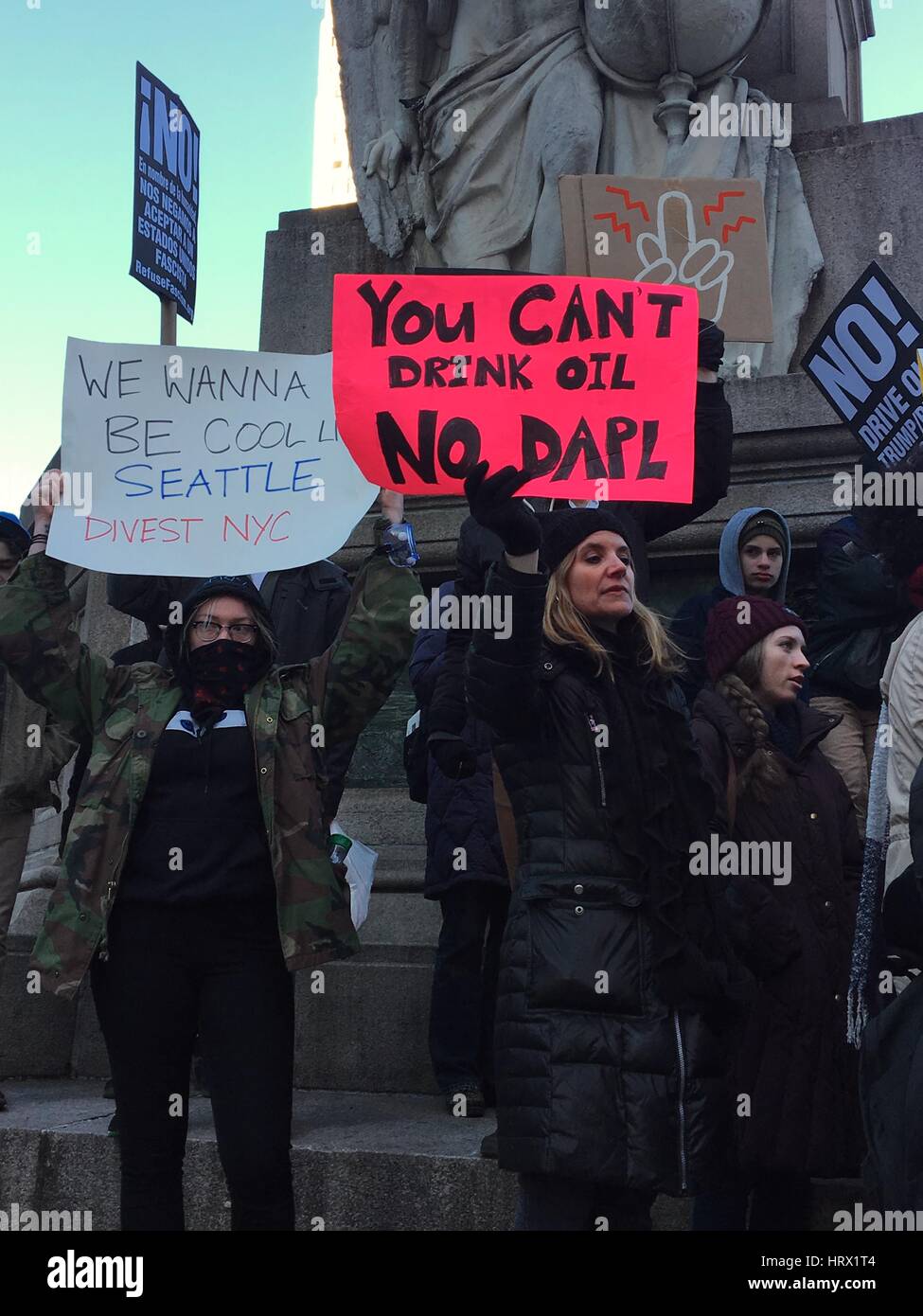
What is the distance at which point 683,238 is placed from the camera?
5809 millimetres

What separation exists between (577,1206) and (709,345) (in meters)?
2.49

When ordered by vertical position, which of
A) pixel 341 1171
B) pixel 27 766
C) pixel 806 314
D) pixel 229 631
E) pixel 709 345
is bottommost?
pixel 341 1171

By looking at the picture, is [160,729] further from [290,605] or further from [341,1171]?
[290,605]

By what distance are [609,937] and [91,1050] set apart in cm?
349

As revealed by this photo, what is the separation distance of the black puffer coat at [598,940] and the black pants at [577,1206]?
114mm

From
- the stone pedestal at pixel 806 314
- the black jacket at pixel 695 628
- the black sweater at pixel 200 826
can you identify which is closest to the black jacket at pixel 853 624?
the black jacket at pixel 695 628

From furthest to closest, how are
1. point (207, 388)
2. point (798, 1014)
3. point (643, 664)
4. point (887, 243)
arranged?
point (887, 243) → point (207, 388) → point (798, 1014) → point (643, 664)

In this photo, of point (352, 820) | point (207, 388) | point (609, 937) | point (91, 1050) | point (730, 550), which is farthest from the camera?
point (352, 820)

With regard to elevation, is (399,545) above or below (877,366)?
below

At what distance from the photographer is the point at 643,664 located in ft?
13.9

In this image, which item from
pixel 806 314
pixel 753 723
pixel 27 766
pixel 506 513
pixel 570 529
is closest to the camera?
pixel 506 513

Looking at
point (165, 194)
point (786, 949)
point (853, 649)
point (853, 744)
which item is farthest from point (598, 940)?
point (165, 194)

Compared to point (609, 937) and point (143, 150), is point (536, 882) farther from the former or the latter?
point (143, 150)

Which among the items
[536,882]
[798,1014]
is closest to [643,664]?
[536,882]
